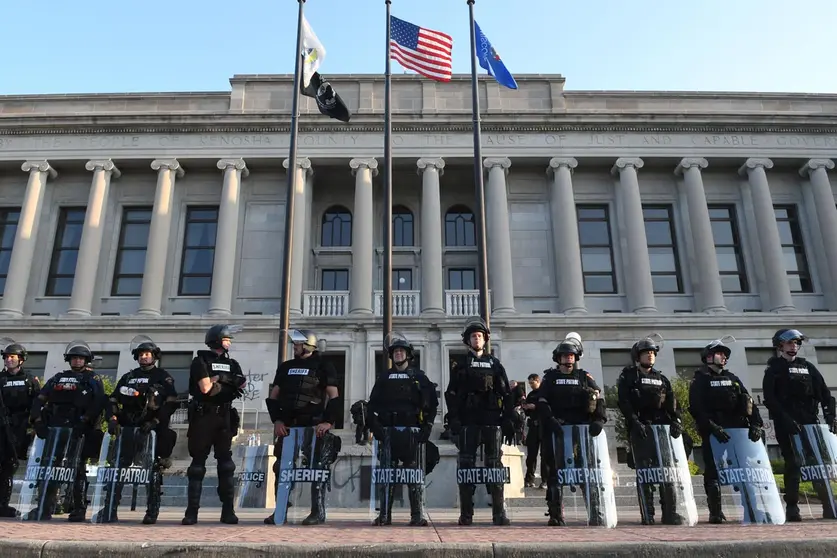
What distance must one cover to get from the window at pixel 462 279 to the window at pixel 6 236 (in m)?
18.6

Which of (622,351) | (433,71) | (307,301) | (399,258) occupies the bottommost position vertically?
(622,351)

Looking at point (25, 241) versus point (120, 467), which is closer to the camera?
point (120, 467)

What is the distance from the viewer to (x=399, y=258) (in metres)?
27.6

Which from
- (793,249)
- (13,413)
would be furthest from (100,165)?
(793,249)

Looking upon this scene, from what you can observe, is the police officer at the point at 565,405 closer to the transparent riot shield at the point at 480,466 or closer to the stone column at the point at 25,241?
the transparent riot shield at the point at 480,466

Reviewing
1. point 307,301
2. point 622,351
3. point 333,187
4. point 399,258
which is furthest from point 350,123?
point 622,351

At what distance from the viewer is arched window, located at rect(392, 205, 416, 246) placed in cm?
2828

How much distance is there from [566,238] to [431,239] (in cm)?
551

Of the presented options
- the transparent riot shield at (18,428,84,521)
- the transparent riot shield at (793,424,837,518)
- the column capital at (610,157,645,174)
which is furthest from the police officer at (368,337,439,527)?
the column capital at (610,157,645,174)

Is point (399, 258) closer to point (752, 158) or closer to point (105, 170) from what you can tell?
point (105, 170)

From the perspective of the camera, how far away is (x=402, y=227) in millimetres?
28594

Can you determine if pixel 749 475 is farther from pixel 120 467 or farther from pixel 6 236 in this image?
pixel 6 236

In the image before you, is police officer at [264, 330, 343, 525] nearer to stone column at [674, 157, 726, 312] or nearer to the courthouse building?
the courthouse building

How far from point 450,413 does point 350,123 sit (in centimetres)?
2148
